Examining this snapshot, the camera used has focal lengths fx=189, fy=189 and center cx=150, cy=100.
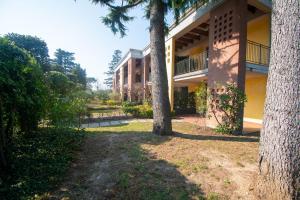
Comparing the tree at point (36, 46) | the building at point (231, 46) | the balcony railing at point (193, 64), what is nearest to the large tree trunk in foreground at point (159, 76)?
the building at point (231, 46)

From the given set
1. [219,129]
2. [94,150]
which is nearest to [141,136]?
[94,150]

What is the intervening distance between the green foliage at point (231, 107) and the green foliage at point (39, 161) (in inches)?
245

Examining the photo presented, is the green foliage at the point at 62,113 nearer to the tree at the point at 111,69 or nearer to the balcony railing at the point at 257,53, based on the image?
the balcony railing at the point at 257,53

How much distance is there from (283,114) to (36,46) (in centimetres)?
3762

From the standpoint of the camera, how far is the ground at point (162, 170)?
3.90m

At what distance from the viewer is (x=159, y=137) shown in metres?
7.51

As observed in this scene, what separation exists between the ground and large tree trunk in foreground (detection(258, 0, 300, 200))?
2.08 ft

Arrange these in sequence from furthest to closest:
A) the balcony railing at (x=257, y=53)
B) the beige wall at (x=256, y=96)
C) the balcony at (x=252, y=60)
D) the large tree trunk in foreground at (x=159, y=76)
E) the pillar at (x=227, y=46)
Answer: the beige wall at (x=256, y=96)
the balcony railing at (x=257, y=53)
the balcony at (x=252, y=60)
the pillar at (x=227, y=46)
the large tree trunk in foreground at (x=159, y=76)

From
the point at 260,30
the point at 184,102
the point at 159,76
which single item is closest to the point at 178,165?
the point at 159,76

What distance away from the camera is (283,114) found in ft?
10.9

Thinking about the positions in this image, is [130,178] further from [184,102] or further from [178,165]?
[184,102]

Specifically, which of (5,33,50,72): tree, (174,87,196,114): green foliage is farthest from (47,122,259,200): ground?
(5,33,50,72): tree

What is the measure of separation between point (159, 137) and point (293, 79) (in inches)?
200

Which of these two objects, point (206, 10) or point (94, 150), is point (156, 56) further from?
point (206, 10)
